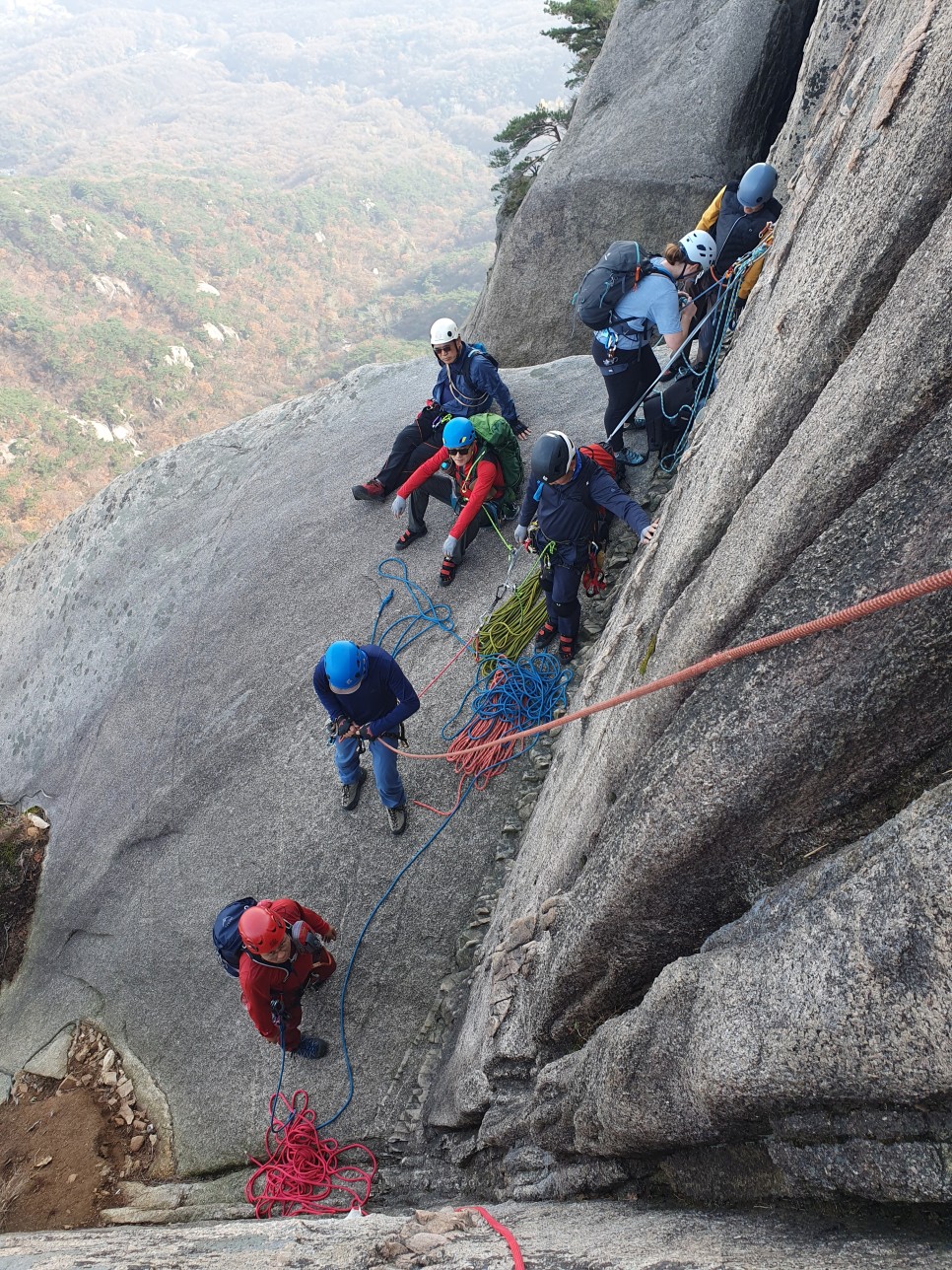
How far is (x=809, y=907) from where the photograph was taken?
2.45 metres

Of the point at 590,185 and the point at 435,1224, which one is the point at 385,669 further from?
the point at 590,185

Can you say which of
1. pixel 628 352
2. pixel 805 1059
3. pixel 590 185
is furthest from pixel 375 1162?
pixel 590 185

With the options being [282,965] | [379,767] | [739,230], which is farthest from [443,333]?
[282,965]

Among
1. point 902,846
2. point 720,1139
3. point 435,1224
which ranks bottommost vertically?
point 435,1224

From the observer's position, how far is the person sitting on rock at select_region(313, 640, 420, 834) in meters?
5.70

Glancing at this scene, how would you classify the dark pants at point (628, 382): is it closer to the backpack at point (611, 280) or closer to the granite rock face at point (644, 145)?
the backpack at point (611, 280)

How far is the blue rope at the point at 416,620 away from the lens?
7.94 meters

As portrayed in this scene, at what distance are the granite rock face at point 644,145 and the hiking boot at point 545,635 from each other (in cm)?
801

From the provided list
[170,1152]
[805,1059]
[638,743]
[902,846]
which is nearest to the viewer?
[902,846]

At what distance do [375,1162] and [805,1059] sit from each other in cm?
415

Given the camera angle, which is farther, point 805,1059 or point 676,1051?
point 676,1051

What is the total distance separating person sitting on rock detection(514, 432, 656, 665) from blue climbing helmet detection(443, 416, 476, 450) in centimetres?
114

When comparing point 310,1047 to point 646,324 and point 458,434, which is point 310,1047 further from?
point 646,324

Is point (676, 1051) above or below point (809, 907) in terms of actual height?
below
